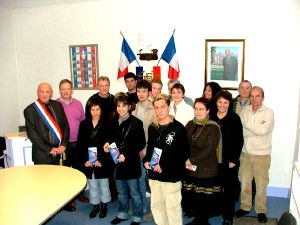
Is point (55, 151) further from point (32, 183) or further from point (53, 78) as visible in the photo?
point (53, 78)

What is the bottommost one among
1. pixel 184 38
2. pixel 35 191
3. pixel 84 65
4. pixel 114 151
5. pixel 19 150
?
pixel 19 150

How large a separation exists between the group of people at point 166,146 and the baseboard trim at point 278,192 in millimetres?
684

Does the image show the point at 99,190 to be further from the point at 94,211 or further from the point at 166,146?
the point at 166,146

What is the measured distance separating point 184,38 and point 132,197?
231 centimetres

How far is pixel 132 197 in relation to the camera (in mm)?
3332

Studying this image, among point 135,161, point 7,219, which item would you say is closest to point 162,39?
point 135,161

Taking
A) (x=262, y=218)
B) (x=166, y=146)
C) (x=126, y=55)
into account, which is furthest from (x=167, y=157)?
(x=126, y=55)

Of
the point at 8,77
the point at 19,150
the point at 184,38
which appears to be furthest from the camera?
the point at 8,77

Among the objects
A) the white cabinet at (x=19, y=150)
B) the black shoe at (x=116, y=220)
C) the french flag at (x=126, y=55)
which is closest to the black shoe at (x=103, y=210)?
the black shoe at (x=116, y=220)

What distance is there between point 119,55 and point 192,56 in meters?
1.15

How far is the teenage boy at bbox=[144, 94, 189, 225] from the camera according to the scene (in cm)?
286

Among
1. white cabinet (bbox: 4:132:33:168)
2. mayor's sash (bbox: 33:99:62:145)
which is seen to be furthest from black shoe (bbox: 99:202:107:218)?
white cabinet (bbox: 4:132:33:168)

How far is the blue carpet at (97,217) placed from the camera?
11.4 feet

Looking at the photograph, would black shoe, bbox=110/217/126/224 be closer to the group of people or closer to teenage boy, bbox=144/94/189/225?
the group of people
